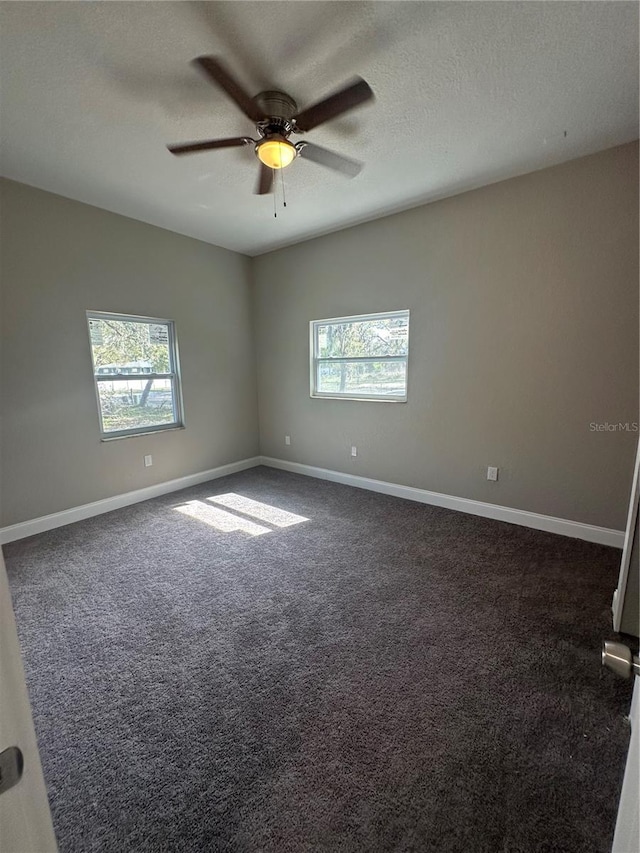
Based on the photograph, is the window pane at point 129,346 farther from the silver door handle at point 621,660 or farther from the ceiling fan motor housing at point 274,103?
the silver door handle at point 621,660

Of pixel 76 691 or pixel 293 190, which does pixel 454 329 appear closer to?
pixel 293 190

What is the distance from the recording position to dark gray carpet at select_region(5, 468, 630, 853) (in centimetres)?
108

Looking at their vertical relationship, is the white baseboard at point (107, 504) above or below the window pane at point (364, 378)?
below

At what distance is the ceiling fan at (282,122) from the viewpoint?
1.52 m

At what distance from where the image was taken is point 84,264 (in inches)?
121

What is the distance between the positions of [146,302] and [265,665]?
133 inches

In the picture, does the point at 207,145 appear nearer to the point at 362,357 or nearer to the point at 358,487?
the point at 362,357

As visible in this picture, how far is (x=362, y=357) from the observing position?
3797mm

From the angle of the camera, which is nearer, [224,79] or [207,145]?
[224,79]

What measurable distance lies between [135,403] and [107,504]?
3.41ft

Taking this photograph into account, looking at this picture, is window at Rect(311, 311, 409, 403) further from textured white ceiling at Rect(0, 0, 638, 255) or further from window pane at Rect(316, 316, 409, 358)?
textured white ceiling at Rect(0, 0, 638, 255)

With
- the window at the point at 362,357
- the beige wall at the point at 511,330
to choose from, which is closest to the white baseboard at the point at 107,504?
the window at the point at 362,357

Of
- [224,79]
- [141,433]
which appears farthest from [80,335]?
[224,79]

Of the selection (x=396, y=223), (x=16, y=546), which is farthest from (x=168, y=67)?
(x=16, y=546)
